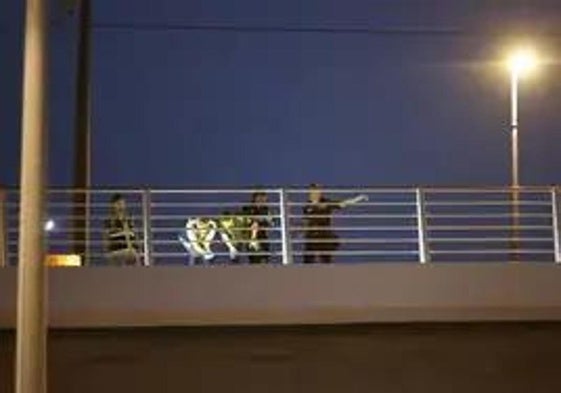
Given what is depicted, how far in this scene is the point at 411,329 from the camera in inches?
644

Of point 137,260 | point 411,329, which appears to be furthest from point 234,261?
point 411,329

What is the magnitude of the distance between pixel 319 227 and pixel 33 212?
754 centimetres

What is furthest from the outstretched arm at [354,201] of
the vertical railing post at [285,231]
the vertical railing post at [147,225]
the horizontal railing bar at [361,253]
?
the vertical railing post at [147,225]

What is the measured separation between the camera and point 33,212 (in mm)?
10867

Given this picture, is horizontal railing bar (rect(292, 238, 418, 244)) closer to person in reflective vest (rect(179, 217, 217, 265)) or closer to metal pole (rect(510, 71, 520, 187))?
person in reflective vest (rect(179, 217, 217, 265))

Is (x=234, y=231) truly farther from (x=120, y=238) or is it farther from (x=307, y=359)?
(x=307, y=359)

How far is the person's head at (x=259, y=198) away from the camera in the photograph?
1809 centimetres

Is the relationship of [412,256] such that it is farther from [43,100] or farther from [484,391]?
[43,100]

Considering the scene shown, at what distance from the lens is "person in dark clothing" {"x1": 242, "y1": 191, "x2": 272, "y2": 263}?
57.3 ft

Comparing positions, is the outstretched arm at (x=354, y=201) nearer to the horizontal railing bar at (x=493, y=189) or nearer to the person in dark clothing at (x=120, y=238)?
the horizontal railing bar at (x=493, y=189)

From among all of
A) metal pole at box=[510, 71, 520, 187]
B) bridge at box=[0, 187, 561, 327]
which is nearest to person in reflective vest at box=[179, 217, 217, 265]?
bridge at box=[0, 187, 561, 327]

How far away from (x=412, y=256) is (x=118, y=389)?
15.1ft

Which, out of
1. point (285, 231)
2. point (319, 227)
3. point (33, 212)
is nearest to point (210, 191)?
point (285, 231)

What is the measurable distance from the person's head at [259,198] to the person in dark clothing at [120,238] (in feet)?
5.38
